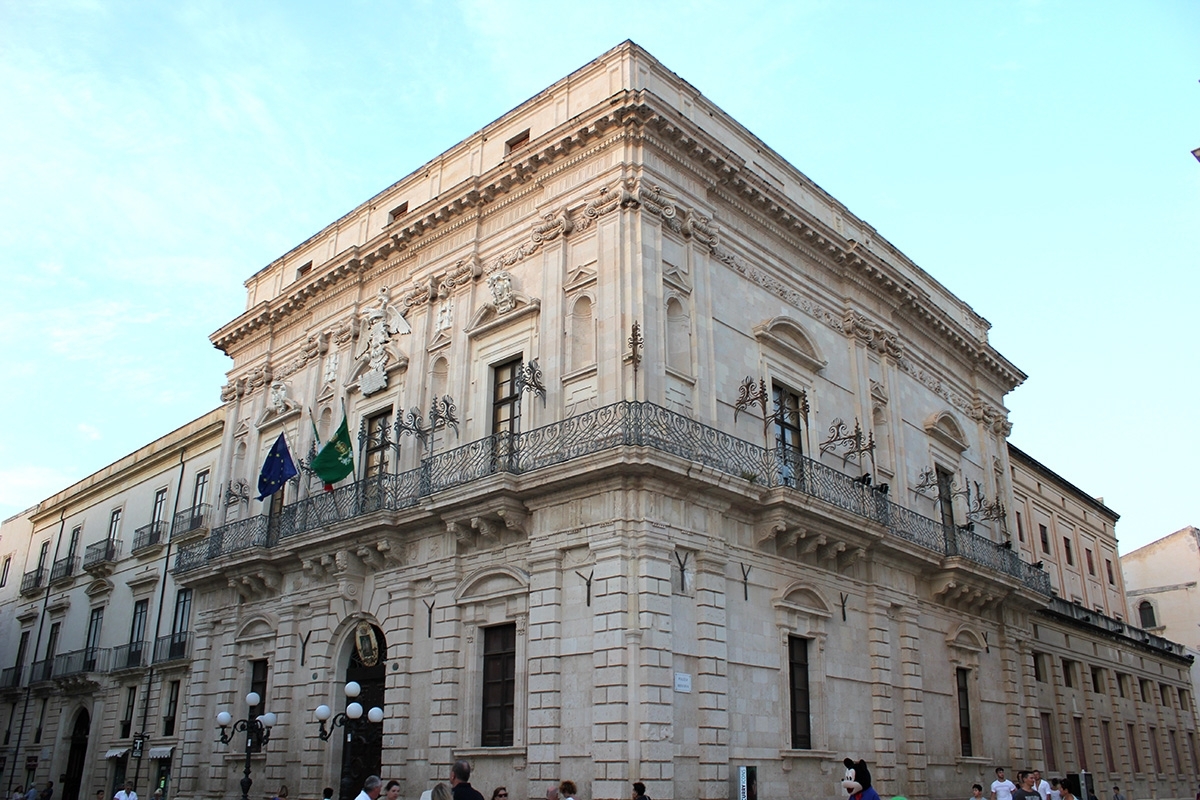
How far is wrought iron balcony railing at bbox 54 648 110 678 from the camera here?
2766 cm

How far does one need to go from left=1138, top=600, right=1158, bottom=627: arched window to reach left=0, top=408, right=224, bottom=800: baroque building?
38085 millimetres

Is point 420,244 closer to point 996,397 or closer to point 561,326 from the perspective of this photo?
point 561,326

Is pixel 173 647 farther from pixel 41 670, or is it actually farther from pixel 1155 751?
pixel 1155 751

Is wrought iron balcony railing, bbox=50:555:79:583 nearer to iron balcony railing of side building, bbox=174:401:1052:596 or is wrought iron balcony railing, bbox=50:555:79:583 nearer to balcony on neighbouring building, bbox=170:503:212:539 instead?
balcony on neighbouring building, bbox=170:503:212:539

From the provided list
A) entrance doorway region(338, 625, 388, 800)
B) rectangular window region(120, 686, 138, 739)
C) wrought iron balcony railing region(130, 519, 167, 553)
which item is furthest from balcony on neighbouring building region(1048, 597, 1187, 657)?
rectangular window region(120, 686, 138, 739)

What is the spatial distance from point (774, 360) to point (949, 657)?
7393mm

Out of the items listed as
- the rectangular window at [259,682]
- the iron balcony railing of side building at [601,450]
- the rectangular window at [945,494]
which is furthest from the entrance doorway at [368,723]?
the rectangular window at [945,494]

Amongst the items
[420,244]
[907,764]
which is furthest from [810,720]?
[420,244]

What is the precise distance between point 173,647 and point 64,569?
10369 millimetres

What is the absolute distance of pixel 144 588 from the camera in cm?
2741

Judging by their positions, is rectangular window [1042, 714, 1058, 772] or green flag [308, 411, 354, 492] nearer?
green flag [308, 411, 354, 492]

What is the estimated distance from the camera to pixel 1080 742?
87.0 feet

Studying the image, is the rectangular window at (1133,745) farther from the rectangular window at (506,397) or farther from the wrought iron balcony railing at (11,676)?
the wrought iron balcony railing at (11,676)

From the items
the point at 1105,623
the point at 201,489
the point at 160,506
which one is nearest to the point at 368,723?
the point at 201,489
